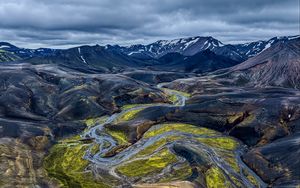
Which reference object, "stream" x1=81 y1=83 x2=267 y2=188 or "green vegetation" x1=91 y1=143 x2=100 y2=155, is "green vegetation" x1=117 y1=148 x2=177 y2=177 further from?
"green vegetation" x1=91 y1=143 x2=100 y2=155

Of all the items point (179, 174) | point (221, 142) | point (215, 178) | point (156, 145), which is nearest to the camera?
point (215, 178)

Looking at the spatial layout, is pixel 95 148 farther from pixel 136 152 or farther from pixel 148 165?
pixel 148 165

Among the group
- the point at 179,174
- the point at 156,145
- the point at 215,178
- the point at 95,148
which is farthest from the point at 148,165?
the point at 95,148

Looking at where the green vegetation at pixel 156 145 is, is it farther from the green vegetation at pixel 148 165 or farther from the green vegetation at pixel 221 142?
the green vegetation at pixel 221 142

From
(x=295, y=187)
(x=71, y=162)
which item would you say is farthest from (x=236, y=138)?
(x=71, y=162)

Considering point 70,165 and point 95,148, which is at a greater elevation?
point 95,148

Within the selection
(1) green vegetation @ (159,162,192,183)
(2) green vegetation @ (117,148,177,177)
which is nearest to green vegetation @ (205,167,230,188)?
(1) green vegetation @ (159,162,192,183)

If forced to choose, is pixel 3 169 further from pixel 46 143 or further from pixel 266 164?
pixel 266 164
